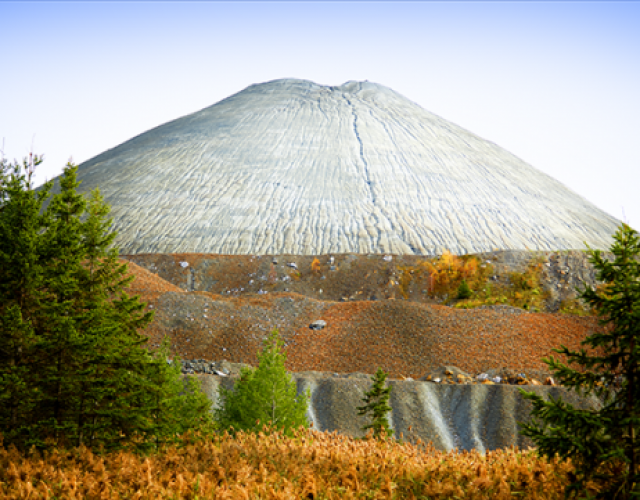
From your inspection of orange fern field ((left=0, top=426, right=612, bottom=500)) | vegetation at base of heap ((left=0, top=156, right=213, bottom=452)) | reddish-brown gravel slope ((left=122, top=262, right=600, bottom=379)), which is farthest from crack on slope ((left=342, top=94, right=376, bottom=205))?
orange fern field ((left=0, top=426, right=612, bottom=500))

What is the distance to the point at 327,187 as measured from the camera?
139 feet

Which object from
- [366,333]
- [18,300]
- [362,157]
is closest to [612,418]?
[18,300]

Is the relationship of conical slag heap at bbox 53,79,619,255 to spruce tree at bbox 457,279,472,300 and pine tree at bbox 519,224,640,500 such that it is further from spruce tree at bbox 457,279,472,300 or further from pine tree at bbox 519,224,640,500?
pine tree at bbox 519,224,640,500

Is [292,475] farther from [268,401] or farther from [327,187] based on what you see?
[327,187]

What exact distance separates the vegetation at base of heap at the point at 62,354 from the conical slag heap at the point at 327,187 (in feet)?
82.8

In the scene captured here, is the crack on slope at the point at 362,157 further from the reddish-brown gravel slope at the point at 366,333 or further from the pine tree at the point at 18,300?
the pine tree at the point at 18,300

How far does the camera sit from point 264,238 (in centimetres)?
3594

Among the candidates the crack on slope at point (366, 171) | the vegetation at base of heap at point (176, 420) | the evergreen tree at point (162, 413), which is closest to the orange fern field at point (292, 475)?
the vegetation at base of heap at point (176, 420)

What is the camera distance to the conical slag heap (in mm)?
36688

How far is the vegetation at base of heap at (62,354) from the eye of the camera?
7.84 m

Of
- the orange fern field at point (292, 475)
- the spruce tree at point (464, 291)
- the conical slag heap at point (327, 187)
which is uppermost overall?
the conical slag heap at point (327, 187)

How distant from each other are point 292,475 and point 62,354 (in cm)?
418

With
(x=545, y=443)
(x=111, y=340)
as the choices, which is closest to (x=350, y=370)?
(x=111, y=340)

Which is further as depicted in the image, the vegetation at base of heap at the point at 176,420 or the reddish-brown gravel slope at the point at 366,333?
the reddish-brown gravel slope at the point at 366,333
